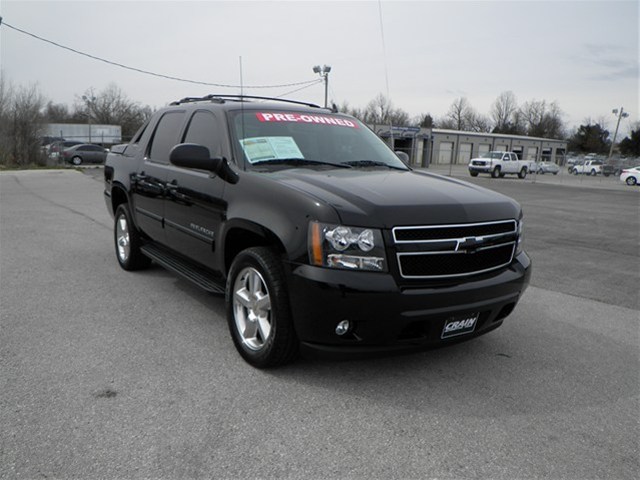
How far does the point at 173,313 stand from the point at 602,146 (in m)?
107

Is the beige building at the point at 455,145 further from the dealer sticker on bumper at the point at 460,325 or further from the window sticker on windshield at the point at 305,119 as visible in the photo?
the dealer sticker on bumper at the point at 460,325

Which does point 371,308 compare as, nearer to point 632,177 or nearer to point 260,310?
point 260,310

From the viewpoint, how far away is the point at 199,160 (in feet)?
12.0

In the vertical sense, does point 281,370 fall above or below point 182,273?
below

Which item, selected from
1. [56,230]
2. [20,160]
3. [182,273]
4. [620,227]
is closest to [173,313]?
[182,273]

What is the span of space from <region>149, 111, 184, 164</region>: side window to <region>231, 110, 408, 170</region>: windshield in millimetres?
1032

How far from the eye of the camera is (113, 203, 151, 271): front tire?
5633 mm

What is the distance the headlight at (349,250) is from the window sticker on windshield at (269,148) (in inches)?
49.3

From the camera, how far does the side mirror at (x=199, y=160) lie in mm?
3639

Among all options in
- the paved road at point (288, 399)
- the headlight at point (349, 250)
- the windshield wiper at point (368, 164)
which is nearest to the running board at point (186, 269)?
the paved road at point (288, 399)

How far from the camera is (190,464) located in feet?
7.73

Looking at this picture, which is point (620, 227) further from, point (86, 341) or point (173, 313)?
point (86, 341)

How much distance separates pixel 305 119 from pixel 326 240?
1.90 m

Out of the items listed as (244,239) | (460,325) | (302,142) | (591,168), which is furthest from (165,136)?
(591,168)
